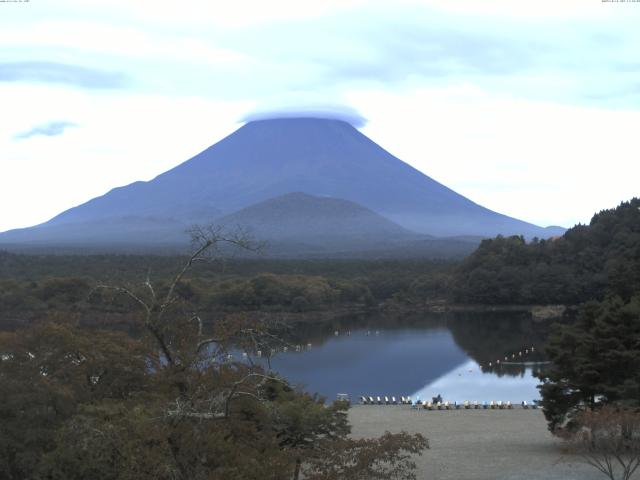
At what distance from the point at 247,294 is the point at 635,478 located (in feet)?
152

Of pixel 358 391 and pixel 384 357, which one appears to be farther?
pixel 384 357

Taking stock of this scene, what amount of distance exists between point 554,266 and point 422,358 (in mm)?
25517

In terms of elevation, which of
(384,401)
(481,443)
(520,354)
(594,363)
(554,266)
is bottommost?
(384,401)

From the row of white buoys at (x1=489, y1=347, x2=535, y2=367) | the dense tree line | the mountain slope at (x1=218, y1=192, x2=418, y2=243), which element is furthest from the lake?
the mountain slope at (x1=218, y1=192, x2=418, y2=243)

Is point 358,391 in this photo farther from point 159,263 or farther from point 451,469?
point 159,263

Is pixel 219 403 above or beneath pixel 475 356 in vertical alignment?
above

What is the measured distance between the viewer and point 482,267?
6575 cm

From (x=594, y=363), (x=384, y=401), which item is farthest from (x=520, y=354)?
(x=594, y=363)

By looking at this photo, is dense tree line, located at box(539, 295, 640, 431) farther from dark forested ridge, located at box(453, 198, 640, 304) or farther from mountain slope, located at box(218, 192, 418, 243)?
mountain slope, located at box(218, 192, 418, 243)

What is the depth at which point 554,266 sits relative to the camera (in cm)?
6400

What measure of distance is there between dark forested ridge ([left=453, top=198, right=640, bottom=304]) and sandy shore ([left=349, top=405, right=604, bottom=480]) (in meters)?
36.8

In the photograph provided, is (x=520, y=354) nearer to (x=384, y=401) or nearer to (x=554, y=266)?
(x=384, y=401)

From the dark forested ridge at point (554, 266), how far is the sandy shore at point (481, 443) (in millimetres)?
36840

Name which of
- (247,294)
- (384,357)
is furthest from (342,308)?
(384,357)
